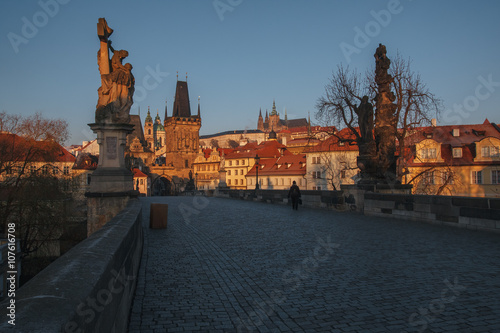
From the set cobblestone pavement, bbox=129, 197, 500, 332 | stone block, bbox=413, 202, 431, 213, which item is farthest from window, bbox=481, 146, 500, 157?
cobblestone pavement, bbox=129, 197, 500, 332

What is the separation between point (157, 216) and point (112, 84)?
496 centimetres

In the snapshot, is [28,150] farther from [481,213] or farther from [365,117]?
[481,213]

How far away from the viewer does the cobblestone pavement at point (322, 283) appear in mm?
3949

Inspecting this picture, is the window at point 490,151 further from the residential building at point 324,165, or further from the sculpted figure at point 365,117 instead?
the sculpted figure at point 365,117

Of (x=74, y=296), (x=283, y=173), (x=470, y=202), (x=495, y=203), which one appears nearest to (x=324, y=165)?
(x=283, y=173)

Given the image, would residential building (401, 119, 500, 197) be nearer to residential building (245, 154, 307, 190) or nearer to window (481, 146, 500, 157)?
window (481, 146, 500, 157)

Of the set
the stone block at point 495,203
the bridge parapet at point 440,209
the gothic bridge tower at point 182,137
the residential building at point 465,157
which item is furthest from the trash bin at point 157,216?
the gothic bridge tower at point 182,137

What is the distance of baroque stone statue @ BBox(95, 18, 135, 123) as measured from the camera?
44.3ft

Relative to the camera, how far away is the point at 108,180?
1342 centimetres

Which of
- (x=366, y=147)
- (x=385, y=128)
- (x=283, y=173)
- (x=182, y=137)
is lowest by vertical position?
(x=366, y=147)

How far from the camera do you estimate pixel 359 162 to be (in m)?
15.5

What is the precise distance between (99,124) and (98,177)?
68.4 inches

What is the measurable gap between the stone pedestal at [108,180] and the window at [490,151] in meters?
38.4

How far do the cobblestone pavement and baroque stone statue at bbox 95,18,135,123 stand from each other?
601cm
